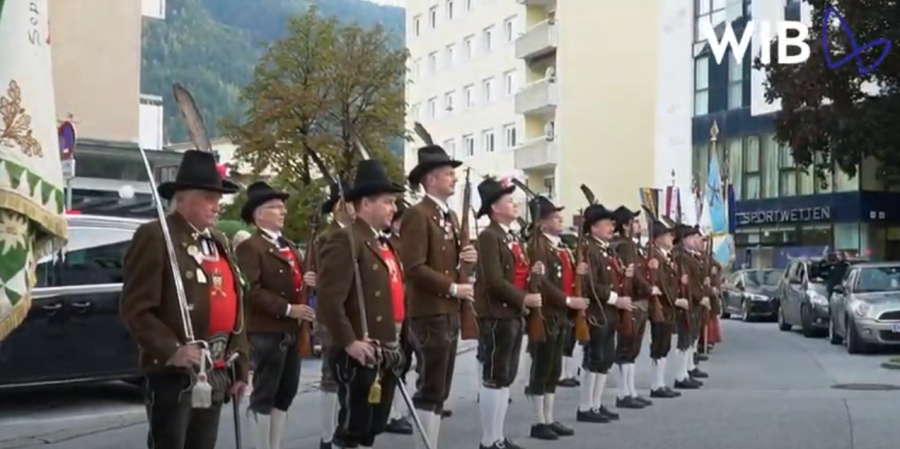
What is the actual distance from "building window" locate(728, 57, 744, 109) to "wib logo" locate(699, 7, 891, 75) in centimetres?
40

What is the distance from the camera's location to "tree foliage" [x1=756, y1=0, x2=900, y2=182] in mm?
26906

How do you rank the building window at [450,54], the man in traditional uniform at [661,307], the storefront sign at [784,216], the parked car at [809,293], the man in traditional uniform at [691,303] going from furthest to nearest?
the building window at [450,54], the storefront sign at [784,216], the parked car at [809,293], the man in traditional uniform at [691,303], the man in traditional uniform at [661,307]

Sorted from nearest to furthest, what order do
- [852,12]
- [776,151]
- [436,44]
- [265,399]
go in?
1. [265,399]
2. [852,12]
3. [776,151]
4. [436,44]

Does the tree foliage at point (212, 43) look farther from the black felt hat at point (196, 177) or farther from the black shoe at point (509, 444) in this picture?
the black felt hat at point (196, 177)

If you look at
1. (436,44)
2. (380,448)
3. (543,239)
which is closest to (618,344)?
(543,239)

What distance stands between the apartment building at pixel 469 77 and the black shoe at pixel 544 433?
137 ft

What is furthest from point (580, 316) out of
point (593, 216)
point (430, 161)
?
point (430, 161)

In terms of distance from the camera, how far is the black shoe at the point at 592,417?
38.0 ft

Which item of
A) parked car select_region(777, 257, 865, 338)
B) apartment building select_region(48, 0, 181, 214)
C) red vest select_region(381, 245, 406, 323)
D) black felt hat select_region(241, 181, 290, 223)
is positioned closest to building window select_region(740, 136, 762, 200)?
parked car select_region(777, 257, 865, 338)

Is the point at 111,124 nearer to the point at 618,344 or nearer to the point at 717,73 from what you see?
the point at 618,344

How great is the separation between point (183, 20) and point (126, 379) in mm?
34634

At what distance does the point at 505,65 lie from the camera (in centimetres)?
5597

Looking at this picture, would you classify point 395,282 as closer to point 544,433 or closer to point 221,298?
point 221,298

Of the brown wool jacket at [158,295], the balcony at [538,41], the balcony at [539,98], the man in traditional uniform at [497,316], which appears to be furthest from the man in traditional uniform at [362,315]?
the balcony at [538,41]
